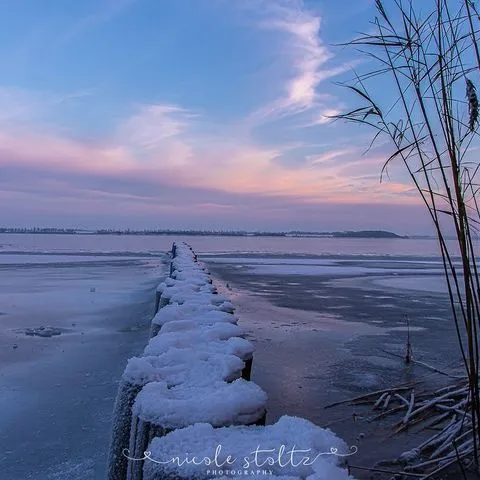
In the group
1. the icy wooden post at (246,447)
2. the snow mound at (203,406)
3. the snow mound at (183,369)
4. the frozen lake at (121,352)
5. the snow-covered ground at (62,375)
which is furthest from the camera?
the frozen lake at (121,352)

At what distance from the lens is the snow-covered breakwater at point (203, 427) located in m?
1.57

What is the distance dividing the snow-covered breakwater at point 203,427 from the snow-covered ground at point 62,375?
1.12 meters

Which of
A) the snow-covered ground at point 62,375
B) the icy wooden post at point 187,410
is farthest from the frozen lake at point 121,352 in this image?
the icy wooden post at point 187,410

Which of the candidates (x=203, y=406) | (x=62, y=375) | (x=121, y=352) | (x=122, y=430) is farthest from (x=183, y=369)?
(x=121, y=352)

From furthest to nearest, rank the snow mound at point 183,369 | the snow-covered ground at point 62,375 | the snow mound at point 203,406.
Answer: the snow-covered ground at point 62,375
the snow mound at point 183,369
the snow mound at point 203,406

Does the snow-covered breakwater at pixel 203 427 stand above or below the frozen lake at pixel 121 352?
above

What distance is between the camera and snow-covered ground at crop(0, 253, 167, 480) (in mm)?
3537

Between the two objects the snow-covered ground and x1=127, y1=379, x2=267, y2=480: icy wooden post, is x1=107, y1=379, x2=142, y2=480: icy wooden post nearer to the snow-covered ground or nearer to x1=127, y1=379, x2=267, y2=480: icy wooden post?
x1=127, y1=379, x2=267, y2=480: icy wooden post

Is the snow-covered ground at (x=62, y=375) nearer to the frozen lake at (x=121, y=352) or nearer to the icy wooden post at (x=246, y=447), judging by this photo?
the frozen lake at (x=121, y=352)

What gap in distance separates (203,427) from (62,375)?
157 inches

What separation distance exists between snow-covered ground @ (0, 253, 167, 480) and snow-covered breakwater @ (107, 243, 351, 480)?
3.69 feet

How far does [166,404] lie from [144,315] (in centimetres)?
742

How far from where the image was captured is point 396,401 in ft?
14.6

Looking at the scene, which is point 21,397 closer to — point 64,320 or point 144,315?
point 64,320
